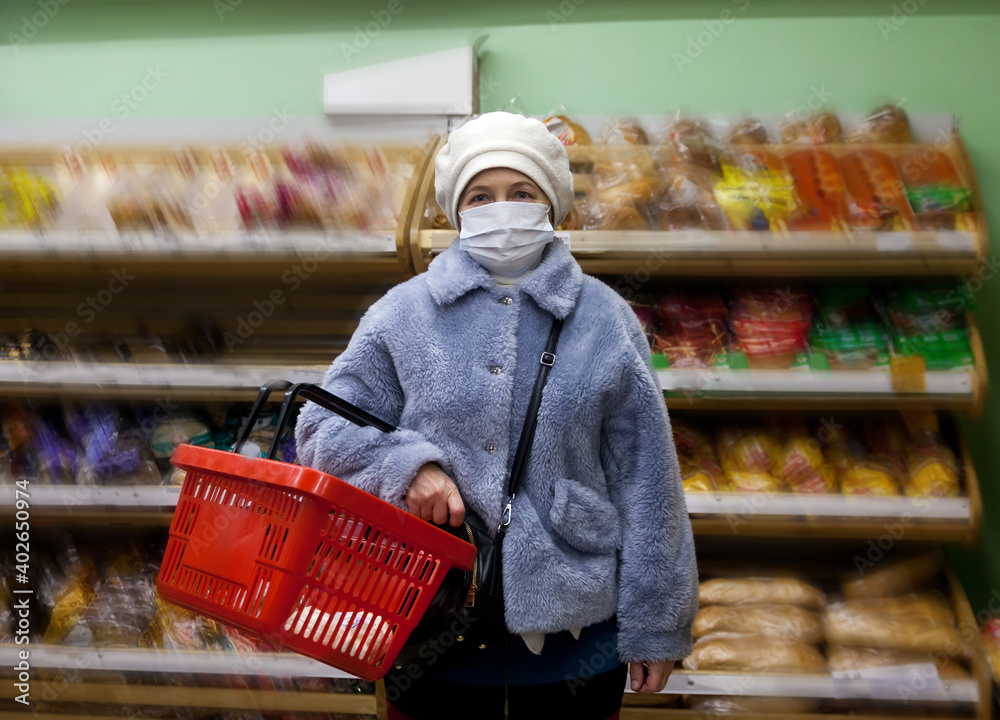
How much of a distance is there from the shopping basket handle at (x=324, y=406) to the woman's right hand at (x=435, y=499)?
4.3 inches

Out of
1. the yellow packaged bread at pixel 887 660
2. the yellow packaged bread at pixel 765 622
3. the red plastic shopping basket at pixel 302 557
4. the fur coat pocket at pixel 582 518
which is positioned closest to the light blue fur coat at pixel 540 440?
the fur coat pocket at pixel 582 518

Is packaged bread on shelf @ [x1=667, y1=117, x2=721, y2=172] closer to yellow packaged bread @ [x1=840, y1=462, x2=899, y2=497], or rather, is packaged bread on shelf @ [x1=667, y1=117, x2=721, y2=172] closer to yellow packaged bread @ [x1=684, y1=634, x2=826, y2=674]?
yellow packaged bread @ [x1=840, y1=462, x2=899, y2=497]

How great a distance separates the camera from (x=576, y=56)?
8.09 feet

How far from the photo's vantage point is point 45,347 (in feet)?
7.90

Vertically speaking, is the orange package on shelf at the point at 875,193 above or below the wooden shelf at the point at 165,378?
above

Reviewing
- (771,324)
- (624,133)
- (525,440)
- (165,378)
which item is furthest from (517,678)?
(624,133)

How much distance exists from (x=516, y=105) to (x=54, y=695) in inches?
100

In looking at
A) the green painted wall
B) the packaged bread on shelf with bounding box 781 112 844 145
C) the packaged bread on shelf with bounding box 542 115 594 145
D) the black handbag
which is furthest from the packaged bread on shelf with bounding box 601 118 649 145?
the black handbag

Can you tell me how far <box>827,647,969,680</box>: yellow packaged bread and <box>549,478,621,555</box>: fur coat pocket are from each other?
1.27 metres

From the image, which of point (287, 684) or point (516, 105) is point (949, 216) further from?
point (287, 684)

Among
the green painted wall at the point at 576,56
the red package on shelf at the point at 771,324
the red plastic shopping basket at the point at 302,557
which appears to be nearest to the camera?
the red plastic shopping basket at the point at 302,557

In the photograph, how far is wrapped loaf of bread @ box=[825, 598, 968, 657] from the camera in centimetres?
200

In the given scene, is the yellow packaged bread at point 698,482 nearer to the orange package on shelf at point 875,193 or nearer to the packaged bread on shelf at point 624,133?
the orange package on shelf at point 875,193

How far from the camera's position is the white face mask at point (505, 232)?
1275mm
